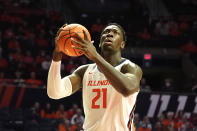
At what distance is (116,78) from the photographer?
3355mm

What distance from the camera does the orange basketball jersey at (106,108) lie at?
3.92 m

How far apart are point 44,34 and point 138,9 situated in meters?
6.09

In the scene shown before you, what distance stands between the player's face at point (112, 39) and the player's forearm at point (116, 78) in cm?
62

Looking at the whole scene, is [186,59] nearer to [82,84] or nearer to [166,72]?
[166,72]

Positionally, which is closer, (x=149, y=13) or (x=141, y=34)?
(x=141, y=34)

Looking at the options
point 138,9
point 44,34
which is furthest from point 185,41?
point 44,34

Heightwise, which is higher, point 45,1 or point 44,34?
point 45,1

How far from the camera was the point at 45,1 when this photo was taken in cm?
2133

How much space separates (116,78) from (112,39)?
0.81 meters

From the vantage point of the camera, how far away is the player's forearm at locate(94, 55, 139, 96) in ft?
Answer: 10.9

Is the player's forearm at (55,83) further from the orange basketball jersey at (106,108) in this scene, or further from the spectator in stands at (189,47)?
the spectator in stands at (189,47)

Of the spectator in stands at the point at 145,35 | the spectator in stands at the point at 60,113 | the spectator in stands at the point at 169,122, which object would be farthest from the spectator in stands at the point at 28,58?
the spectator in stands at the point at 169,122

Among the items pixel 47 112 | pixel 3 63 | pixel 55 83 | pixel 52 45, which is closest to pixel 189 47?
pixel 52 45

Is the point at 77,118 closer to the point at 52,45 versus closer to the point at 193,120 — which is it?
the point at 193,120
